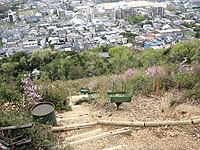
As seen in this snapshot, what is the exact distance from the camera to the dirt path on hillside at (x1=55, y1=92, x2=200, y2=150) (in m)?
2.54

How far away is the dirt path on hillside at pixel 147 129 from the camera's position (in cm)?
254

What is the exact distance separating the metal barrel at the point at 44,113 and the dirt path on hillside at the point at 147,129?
297 mm

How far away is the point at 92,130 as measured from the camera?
3.00 meters

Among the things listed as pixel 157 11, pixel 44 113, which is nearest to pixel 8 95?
pixel 44 113

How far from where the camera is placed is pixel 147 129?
9.61ft

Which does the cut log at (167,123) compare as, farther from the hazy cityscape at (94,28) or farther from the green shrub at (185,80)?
the hazy cityscape at (94,28)

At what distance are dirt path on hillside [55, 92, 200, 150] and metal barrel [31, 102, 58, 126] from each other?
297 mm

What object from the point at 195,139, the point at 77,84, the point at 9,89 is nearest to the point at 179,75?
the point at 195,139

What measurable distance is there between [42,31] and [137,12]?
21563mm

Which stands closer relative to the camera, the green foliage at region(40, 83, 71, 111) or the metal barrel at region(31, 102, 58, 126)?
the metal barrel at region(31, 102, 58, 126)

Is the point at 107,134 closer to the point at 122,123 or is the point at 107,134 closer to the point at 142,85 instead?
the point at 122,123

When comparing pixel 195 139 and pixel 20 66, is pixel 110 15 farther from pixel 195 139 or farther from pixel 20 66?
pixel 195 139

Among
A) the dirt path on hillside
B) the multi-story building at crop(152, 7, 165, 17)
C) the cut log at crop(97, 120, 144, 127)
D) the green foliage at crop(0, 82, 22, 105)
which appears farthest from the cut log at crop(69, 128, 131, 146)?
the multi-story building at crop(152, 7, 165, 17)

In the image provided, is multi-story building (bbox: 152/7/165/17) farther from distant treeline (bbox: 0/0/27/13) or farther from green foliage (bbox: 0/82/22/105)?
green foliage (bbox: 0/82/22/105)
